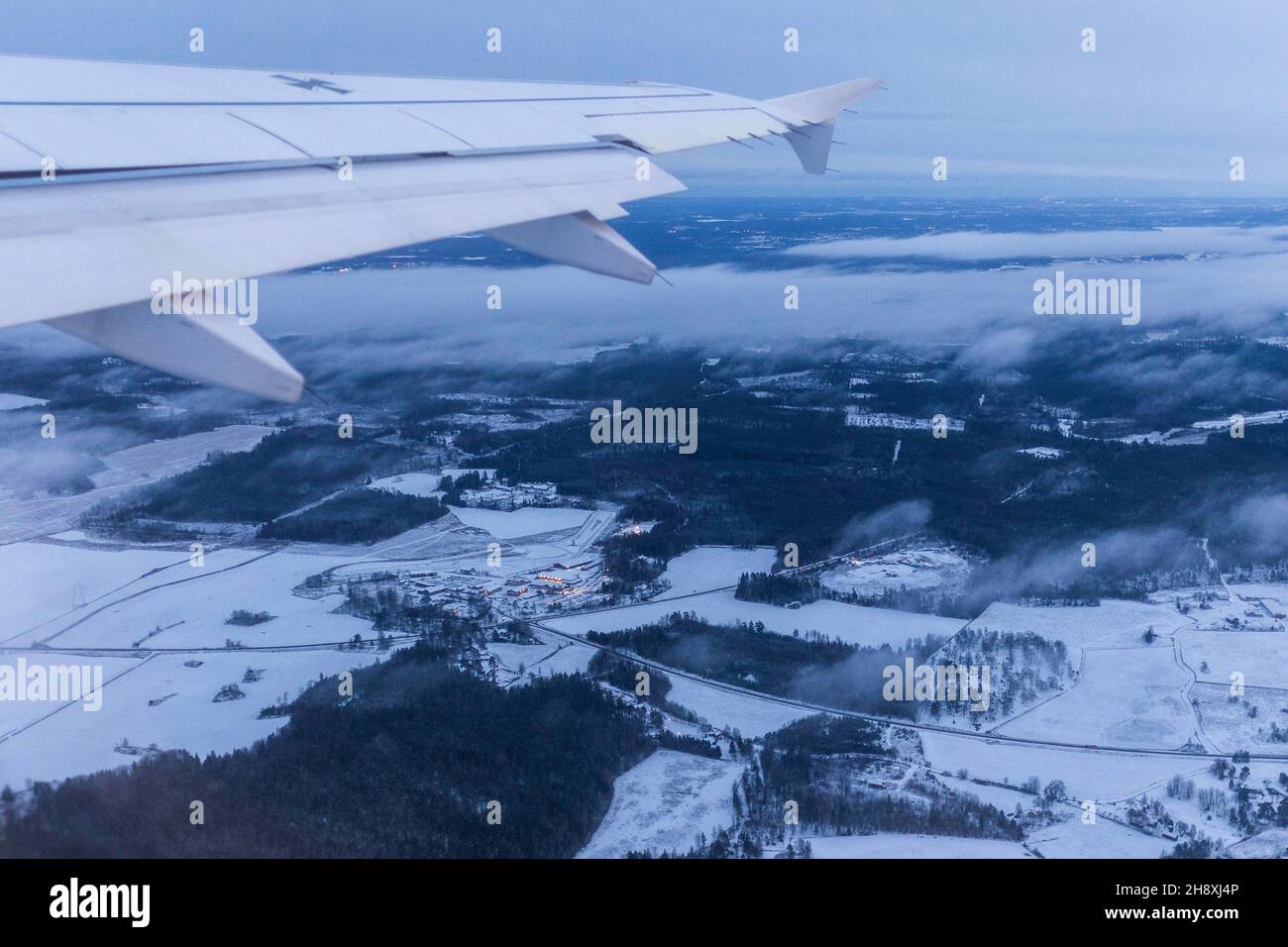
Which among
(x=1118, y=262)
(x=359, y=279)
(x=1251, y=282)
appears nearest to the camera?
(x=359, y=279)

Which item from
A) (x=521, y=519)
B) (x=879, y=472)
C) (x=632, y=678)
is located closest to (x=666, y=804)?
(x=632, y=678)

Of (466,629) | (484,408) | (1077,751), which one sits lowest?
(1077,751)

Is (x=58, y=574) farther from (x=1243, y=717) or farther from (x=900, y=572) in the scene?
(x=1243, y=717)

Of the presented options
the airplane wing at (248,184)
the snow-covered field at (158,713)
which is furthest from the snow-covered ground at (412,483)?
the airplane wing at (248,184)

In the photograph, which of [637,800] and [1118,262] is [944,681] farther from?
[1118,262]

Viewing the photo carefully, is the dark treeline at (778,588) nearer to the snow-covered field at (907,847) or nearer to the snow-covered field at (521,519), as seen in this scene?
the snow-covered field at (521,519)

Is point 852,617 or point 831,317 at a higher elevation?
point 831,317

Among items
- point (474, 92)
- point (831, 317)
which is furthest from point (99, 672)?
point (831, 317)

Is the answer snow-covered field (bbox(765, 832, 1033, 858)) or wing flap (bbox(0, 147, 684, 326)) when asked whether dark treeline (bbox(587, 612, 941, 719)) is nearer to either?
snow-covered field (bbox(765, 832, 1033, 858))
